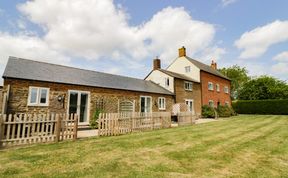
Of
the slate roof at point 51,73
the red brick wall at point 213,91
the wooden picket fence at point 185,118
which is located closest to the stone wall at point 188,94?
the red brick wall at point 213,91

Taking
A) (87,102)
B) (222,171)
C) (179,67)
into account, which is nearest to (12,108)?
(87,102)

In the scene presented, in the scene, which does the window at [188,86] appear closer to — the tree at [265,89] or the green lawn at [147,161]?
the green lawn at [147,161]

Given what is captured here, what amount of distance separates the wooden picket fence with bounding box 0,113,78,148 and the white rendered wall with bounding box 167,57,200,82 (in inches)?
915

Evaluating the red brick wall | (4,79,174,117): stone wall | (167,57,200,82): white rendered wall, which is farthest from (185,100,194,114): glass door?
(4,79,174,117): stone wall

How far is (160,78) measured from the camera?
26062 mm

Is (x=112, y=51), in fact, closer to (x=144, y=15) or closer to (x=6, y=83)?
(x=144, y=15)

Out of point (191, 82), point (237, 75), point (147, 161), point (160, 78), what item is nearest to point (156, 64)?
point (160, 78)

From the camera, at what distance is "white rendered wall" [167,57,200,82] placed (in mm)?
29375

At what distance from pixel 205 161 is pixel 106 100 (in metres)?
11.8

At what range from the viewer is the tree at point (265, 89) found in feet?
152

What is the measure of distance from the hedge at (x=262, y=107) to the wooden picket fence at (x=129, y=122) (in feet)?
91.1

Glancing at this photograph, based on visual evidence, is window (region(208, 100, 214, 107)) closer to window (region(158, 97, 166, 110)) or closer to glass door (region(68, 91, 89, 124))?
window (region(158, 97, 166, 110))

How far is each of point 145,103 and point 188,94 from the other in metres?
8.99

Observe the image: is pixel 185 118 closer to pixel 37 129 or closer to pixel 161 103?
pixel 161 103
